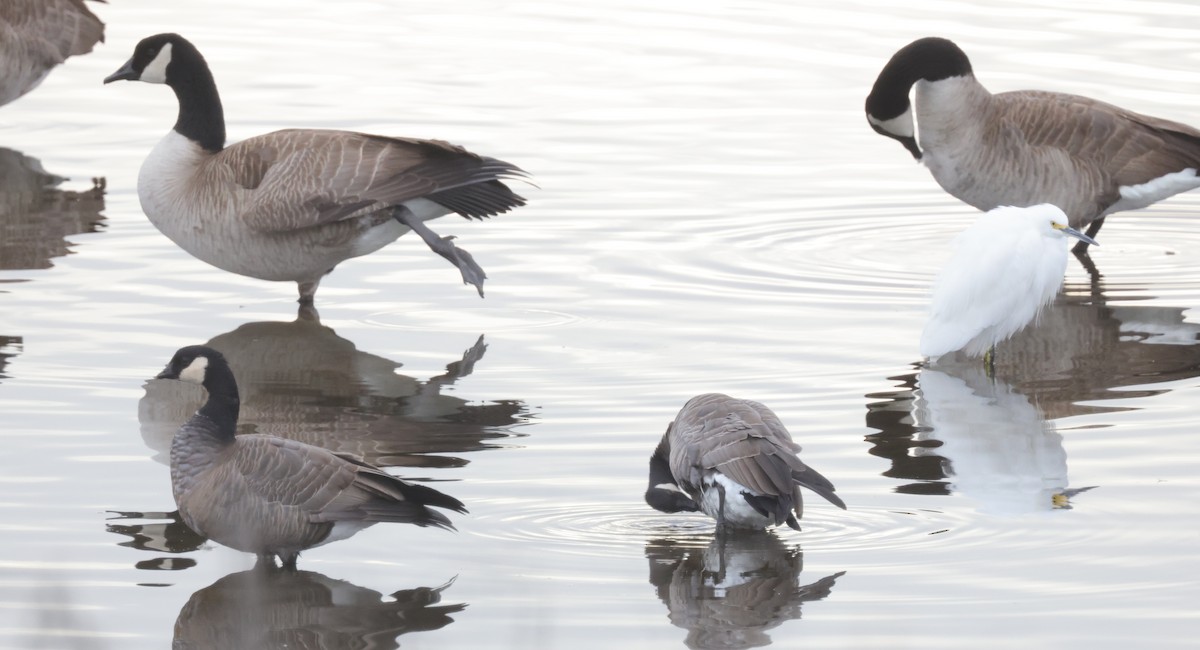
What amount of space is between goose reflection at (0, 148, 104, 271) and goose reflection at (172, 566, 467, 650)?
18.5 ft

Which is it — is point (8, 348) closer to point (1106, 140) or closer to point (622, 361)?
point (622, 361)

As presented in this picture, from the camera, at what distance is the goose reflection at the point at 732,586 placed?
6398 millimetres

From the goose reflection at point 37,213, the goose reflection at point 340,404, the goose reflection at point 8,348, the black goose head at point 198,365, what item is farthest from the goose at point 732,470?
the goose reflection at point 37,213

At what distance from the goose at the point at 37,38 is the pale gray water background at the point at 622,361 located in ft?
1.54

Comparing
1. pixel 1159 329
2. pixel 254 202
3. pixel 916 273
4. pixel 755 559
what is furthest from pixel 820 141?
pixel 755 559

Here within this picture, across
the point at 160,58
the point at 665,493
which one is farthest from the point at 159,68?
the point at 665,493

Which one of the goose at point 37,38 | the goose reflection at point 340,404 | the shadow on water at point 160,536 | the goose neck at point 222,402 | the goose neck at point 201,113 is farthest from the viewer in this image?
the goose at point 37,38

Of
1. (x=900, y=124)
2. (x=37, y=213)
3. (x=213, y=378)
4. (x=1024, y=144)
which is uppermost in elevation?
(x=900, y=124)

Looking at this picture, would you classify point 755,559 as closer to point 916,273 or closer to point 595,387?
point 595,387

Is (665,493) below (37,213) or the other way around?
below

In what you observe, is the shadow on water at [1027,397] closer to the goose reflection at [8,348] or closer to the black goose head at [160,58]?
the goose reflection at [8,348]

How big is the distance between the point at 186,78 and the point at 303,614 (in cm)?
597

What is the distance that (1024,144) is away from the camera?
12203 millimetres

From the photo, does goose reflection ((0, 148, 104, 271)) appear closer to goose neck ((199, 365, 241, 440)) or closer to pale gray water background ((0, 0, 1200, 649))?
pale gray water background ((0, 0, 1200, 649))
